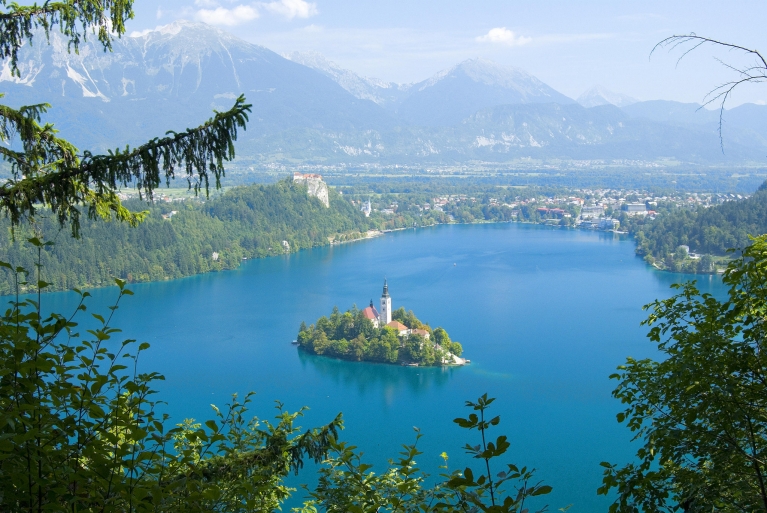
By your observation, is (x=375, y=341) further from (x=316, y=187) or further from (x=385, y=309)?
(x=316, y=187)

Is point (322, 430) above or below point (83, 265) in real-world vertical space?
above

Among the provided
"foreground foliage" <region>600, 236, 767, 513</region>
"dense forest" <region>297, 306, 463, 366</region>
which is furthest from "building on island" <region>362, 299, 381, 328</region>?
"foreground foliage" <region>600, 236, 767, 513</region>

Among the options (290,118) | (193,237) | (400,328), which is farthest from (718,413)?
(290,118)

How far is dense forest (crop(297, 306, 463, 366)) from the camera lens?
45.4 ft

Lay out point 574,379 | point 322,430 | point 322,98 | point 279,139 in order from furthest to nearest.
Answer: point 322,98, point 279,139, point 574,379, point 322,430

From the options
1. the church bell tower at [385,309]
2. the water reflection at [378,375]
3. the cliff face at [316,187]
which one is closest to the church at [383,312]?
the church bell tower at [385,309]

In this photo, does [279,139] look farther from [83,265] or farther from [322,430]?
[322,430]

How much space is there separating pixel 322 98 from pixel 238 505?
112158 millimetres

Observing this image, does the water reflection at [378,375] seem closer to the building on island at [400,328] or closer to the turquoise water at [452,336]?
the turquoise water at [452,336]

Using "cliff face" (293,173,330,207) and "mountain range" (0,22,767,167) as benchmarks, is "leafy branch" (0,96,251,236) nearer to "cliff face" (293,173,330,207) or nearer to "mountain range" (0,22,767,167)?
"cliff face" (293,173,330,207)

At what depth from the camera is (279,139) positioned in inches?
3649

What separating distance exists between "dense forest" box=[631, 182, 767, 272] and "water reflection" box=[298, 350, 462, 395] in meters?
13.7

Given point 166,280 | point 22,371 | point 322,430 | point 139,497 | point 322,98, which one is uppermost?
point 322,98

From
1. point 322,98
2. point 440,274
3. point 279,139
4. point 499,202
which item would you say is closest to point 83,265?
point 440,274
